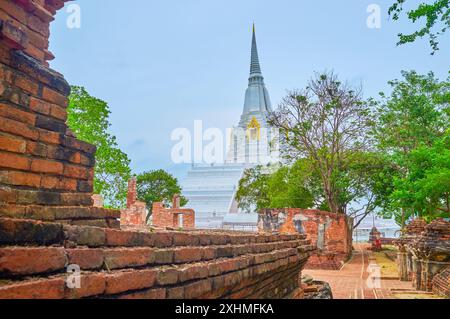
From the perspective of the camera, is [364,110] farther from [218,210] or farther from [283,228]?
[218,210]

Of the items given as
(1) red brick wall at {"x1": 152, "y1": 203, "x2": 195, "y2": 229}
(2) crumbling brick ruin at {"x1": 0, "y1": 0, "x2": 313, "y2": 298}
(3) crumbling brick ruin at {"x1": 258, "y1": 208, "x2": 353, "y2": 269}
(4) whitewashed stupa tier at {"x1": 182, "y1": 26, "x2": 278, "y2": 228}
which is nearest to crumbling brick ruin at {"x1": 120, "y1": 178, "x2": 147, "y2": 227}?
(1) red brick wall at {"x1": 152, "y1": 203, "x2": 195, "y2": 229}

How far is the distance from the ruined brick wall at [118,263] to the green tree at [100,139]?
48.6ft

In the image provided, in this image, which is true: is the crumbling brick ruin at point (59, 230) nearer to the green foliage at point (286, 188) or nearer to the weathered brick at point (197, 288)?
the weathered brick at point (197, 288)

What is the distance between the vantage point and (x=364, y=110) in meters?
21.0

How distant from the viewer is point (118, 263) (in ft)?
6.18

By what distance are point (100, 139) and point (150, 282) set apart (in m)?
16.5

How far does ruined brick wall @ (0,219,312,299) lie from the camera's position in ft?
4.81

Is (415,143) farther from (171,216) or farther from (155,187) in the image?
(155,187)

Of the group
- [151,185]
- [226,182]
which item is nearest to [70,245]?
[151,185]

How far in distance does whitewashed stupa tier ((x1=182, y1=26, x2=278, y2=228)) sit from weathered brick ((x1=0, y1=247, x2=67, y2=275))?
4352 centimetres

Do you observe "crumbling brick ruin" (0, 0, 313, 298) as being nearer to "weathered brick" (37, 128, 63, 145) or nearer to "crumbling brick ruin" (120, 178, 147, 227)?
"weathered brick" (37, 128, 63, 145)


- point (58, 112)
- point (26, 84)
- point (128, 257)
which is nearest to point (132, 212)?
point (58, 112)

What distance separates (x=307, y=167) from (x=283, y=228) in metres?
8.25

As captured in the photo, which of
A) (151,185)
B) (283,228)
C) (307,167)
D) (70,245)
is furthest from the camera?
(151,185)
